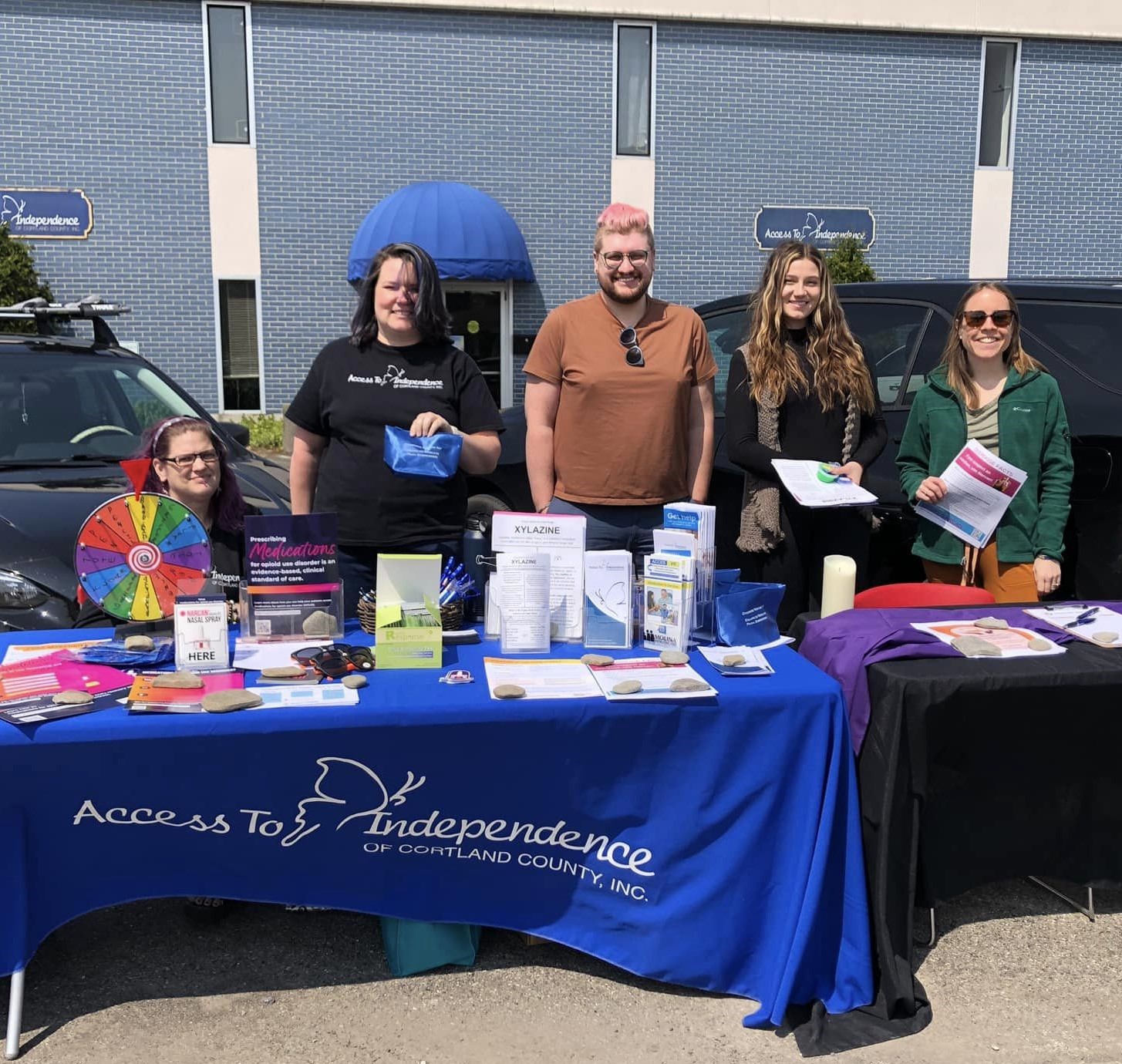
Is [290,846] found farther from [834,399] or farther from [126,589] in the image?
[834,399]

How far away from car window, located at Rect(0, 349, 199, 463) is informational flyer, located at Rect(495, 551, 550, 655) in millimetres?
2547

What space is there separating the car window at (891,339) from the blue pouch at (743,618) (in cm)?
165

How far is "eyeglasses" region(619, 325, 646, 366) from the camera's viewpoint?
320cm

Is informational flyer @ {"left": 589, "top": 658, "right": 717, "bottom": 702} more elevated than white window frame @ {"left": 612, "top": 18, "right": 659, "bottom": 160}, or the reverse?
white window frame @ {"left": 612, "top": 18, "right": 659, "bottom": 160}

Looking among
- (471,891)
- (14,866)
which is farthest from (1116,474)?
(14,866)

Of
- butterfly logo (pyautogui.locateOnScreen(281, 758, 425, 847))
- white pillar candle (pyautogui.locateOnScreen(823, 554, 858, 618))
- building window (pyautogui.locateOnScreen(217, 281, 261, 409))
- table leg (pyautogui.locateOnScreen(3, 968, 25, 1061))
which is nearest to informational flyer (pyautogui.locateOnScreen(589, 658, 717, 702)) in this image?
butterfly logo (pyautogui.locateOnScreen(281, 758, 425, 847))

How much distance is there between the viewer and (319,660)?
2.56 metres

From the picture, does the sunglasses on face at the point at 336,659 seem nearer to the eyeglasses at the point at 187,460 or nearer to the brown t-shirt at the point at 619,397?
the eyeglasses at the point at 187,460

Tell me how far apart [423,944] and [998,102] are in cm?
1681

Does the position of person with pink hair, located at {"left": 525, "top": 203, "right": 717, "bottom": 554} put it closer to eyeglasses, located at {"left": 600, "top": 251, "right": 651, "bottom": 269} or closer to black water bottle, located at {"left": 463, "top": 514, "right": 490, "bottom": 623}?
eyeglasses, located at {"left": 600, "top": 251, "right": 651, "bottom": 269}

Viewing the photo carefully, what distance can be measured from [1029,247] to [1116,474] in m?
14.3

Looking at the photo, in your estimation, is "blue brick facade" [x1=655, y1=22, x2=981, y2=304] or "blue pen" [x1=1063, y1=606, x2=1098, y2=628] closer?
"blue pen" [x1=1063, y1=606, x2=1098, y2=628]

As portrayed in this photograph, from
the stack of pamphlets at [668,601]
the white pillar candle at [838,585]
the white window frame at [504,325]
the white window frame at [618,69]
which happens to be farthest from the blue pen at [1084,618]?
the white window frame at [618,69]

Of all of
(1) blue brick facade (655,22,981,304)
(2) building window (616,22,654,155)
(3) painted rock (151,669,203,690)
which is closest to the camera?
(3) painted rock (151,669,203,690)
